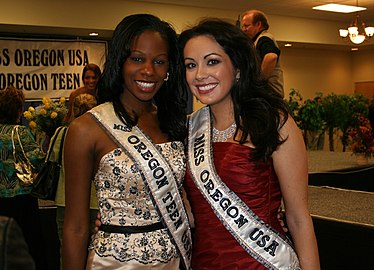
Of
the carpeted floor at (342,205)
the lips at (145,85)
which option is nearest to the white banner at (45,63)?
the carpeted floor at (342,205)

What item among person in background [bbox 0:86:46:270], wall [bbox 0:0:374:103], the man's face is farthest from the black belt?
the man's face

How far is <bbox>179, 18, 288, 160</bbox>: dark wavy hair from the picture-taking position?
150 centimetres

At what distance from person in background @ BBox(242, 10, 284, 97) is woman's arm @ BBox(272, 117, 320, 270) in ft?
7.16

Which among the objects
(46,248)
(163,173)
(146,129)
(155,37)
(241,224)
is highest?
(155,37)

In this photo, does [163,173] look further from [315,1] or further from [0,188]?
[315,1]

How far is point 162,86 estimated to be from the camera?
5.50 feet

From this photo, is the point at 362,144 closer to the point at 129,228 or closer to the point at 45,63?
the point at 129,228

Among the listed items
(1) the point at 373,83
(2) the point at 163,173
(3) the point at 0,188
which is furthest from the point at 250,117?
(1) the point at 373,83

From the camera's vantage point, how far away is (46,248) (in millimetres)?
3428

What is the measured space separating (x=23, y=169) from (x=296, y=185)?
6.62 feet

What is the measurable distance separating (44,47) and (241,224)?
6.46m

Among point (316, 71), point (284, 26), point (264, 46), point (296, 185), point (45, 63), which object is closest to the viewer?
point (296, 185)

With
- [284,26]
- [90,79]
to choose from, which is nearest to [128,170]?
[90,79]

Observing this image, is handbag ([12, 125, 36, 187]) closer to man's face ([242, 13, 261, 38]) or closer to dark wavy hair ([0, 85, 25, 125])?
dark wavy hair ([0, 85, 25, 125])
